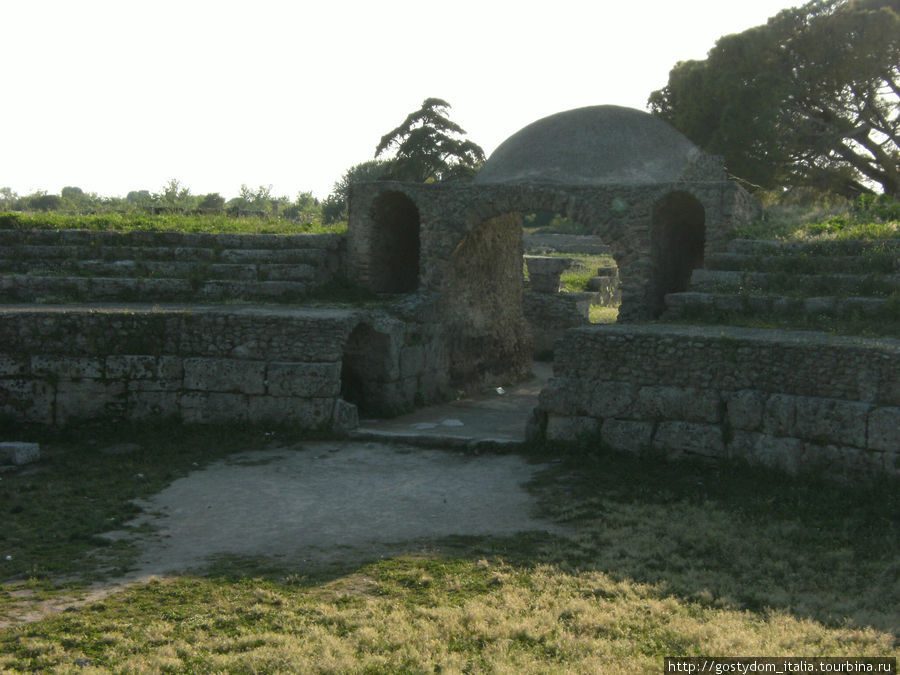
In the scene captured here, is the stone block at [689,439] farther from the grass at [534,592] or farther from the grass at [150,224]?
the grass at [150,224]

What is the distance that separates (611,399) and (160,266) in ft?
23.2

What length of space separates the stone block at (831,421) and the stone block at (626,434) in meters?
1.46

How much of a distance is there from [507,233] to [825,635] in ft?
36.0

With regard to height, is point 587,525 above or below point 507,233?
below

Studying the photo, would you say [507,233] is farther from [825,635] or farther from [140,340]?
[825,635]

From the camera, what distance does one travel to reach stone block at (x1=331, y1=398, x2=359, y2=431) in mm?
10445

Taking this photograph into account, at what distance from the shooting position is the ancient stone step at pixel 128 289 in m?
12.2

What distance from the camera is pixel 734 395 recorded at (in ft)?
28.5

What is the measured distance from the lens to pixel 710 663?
483 cm

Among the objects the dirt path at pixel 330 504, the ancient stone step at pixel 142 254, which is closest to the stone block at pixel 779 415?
the dirt path at pixel 330 504

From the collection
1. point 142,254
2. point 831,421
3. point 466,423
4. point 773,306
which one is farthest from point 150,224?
point 831,421

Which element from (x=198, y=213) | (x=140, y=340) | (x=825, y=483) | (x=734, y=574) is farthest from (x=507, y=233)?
(x=734, y=574)

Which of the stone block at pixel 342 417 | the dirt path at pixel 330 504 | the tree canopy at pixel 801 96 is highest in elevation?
the tree canopy at pixel 801 96

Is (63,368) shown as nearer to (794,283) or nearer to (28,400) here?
(28,400)
